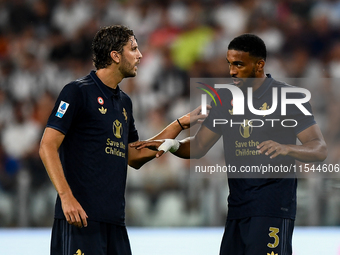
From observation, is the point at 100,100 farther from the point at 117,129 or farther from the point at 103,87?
the point at 117,129

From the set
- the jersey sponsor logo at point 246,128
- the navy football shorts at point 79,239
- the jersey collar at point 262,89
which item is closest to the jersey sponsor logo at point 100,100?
the navy football shorts at point 79,239

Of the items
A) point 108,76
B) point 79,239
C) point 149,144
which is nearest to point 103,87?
point 108,76

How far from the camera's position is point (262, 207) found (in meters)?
4.07

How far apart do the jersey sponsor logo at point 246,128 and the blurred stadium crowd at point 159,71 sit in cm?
374

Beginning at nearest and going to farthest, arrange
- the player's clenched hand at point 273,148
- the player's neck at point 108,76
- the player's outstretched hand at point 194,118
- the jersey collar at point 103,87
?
the player's clenched hand at point 273,148
the jersey collar at point 103,87
the player's neck at point 108,76
the player's outstretched hand at point 194,118

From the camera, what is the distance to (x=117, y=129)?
4.11 meters

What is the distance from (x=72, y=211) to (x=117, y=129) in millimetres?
787

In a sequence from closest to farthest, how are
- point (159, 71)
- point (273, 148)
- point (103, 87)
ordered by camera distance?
point (273, 148) < point (103, 87) < point (159, 71)

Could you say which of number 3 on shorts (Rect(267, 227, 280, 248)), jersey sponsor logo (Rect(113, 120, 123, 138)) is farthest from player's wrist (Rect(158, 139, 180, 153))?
number 3 on shorts (Rect(267, 227, 280, 248))

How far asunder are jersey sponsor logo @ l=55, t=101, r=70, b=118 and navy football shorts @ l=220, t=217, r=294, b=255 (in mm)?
1572

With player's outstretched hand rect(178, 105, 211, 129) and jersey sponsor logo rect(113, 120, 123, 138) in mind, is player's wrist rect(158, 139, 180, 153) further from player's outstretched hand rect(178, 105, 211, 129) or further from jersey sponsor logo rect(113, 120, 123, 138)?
jersey sponsor logo rect(113, 120, 123, 138)

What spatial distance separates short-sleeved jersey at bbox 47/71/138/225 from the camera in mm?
3846

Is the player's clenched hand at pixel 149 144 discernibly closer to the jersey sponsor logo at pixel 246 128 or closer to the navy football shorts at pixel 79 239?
the jersey sponsor logo at pixel 246 128

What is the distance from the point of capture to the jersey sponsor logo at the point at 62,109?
3.79 meters
